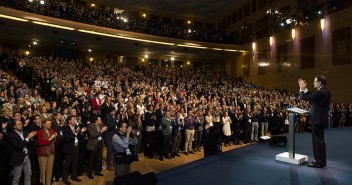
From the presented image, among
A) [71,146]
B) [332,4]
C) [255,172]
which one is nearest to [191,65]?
[332,4]

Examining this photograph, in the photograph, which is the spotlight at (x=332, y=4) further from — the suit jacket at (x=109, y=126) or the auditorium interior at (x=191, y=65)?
the suit jacket at (x=109, y=126)

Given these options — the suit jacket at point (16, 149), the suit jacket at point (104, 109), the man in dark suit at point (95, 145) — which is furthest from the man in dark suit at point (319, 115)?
the suit jacket at point (104, 109)

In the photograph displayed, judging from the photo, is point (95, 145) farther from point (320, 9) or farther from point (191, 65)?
point (191, 65)

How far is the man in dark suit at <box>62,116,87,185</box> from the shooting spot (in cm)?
542

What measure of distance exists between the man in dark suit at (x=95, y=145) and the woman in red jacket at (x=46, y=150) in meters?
0.82

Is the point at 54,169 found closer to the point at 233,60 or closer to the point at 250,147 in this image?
the point at 250,147

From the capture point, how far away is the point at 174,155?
26.0 ft

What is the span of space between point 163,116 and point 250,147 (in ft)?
9.80

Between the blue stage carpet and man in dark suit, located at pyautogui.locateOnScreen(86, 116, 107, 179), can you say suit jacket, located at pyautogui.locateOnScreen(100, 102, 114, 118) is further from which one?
the blue stage carpet

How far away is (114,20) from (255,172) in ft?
49.9

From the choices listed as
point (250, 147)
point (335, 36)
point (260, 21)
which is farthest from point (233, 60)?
point (250, 147)

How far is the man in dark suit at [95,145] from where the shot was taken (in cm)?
582

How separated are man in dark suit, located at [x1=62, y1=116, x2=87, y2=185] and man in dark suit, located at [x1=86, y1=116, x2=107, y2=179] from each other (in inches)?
8.4

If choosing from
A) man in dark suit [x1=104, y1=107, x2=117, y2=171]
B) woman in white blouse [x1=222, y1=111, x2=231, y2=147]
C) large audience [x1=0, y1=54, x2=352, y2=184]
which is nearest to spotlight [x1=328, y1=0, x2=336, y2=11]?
large audience [x1=0, y1=54, x2=352, y2=184]
